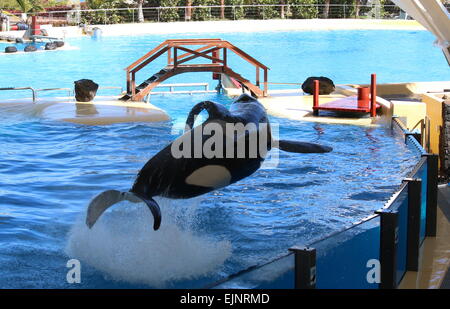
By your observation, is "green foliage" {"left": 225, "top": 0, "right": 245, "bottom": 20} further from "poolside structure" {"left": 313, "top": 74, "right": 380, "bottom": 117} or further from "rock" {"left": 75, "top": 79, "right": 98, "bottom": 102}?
"poolside structure" {"left": 313, "top": 74, "right": 380, "bottom": 117}

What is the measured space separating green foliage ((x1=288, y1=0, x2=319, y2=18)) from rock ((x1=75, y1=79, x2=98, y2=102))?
3143cm

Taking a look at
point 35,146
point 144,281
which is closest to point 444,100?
point 144,281

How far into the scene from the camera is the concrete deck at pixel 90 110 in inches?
528

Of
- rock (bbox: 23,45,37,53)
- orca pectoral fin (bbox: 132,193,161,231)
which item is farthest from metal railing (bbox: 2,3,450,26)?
orca pectoral fin (bbox: 132,193,161,231)

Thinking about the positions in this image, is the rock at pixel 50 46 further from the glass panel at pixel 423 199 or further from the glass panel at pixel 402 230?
the glass panel at pixel 402 230

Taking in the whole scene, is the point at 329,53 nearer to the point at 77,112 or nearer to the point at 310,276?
the point at 77,112

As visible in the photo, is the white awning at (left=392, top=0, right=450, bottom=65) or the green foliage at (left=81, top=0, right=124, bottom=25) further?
the green foliage at (left=81, top=0, right=124, bottom=25)

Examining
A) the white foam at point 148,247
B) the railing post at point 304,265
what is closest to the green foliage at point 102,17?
the white foam at point 148,247

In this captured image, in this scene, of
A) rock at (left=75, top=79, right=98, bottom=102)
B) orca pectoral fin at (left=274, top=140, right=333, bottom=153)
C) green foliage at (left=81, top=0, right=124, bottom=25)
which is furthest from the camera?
green foliage at (left=81, top=0, right=124, bottom=25)

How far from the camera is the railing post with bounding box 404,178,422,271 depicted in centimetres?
544

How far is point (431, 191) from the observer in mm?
6223

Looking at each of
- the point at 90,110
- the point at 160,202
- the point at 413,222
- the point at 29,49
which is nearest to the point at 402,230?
the point at 413,222

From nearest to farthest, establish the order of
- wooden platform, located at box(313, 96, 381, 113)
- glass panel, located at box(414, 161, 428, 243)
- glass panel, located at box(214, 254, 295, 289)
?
glass panel, located at box(214, 254, 295, 289), glass panel, located at box(414, 161, 428, 243), wooden platform, located at box(313, 96, 381, 113)
